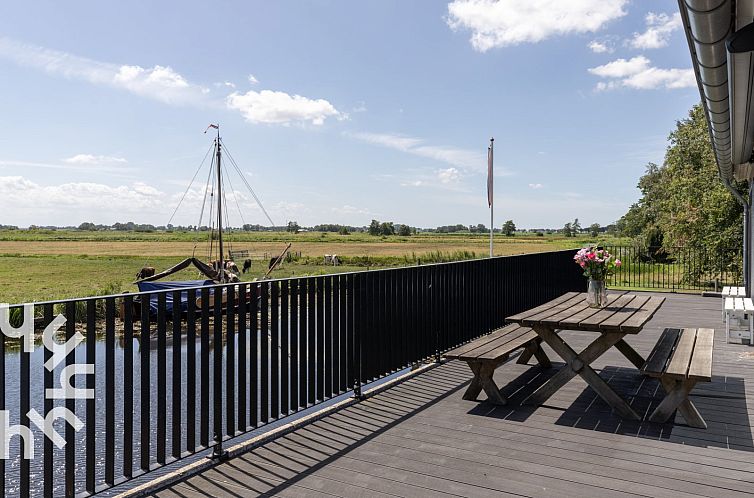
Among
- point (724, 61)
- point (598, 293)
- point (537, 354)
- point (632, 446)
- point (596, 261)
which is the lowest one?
point (632, 446)

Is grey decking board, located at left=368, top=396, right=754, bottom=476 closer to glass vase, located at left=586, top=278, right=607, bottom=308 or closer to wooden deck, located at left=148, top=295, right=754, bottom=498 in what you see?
wooden deck, located at left=148, top=295, right=754, bottom=498

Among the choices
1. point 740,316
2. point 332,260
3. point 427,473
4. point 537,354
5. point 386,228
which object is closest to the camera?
point 427,473

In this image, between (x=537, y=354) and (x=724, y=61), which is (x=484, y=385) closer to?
(x=537, y=354)

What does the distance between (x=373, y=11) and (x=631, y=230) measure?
37.9 metres

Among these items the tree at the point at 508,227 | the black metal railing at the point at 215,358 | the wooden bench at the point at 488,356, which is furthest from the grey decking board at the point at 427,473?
the tree at the point at 508,227

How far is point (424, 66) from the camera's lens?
25.2 metres

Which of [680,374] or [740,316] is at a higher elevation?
[680,374]

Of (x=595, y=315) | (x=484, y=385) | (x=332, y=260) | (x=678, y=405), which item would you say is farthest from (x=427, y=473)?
(x=332, y=260)

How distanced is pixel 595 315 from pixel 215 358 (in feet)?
9.36

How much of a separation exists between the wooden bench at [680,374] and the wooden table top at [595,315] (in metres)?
0.27

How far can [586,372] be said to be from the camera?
395cm

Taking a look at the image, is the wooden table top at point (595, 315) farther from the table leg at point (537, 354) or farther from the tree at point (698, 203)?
the tree at point (698, 203)

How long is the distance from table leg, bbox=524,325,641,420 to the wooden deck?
0.31 ft

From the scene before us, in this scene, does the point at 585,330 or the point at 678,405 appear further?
the point at 585,330
